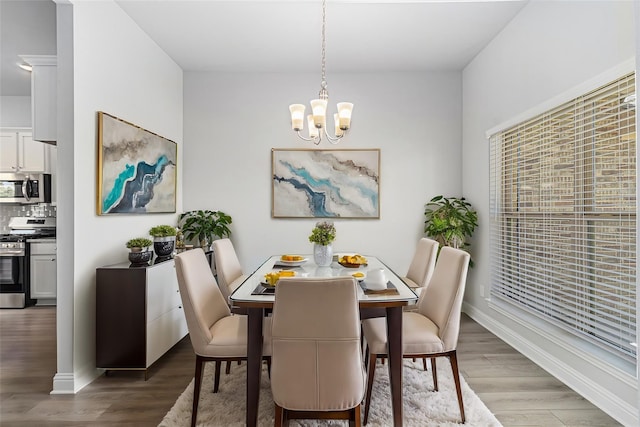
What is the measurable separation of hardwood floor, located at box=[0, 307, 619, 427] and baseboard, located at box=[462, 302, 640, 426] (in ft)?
0.16

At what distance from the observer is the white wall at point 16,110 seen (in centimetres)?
509

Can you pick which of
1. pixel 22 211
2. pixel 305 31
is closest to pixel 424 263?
pixel 305 31

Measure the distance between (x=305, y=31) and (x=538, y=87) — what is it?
2.12 metres

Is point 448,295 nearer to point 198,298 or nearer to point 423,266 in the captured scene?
point 423,266

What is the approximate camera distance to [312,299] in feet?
5.15

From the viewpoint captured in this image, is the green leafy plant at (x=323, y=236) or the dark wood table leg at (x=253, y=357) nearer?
the dark wood table leg at (x=253, y=357)

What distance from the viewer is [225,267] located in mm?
2943

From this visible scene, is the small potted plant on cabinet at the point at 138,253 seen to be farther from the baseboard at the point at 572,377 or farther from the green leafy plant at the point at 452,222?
the baseboard at the point at 572,377

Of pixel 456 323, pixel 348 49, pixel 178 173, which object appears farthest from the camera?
pixel 178 173

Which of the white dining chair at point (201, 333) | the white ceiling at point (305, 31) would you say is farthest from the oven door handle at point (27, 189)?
the white dining chair at point (201, 333)

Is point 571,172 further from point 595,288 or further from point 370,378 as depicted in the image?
point 370,378

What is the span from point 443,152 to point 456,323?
2.88 m

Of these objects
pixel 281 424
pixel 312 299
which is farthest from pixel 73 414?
pixel 312 299

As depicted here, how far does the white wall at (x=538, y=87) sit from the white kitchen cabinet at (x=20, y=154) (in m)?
5.53
